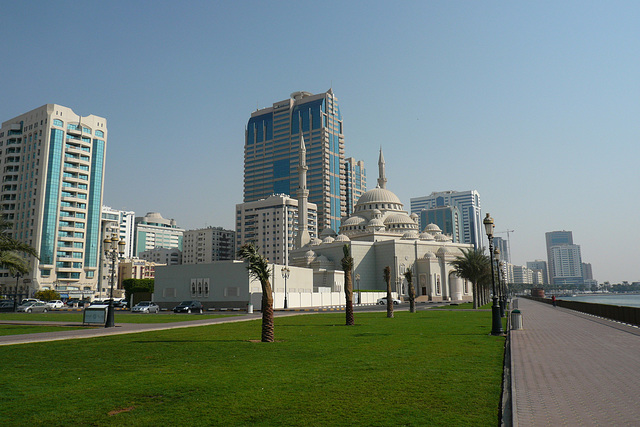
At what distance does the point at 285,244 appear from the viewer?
458 ft

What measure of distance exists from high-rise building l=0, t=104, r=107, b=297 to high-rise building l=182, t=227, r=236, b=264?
218 feet

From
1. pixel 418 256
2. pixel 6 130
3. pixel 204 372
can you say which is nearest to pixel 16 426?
pixel 204 372

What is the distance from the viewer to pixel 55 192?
3401 inches

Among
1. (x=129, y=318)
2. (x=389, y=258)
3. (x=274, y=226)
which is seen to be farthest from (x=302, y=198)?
(x=129, y=318)

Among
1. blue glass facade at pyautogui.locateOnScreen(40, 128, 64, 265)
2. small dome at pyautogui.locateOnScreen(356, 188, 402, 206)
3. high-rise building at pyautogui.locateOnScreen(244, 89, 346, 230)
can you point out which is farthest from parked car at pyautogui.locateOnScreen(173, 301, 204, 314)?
high-rise building at pyautogui.locateOnScreen(244, 89, 346, 230)

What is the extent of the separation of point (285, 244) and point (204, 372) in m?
129

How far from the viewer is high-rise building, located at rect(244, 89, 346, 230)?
155375 mm

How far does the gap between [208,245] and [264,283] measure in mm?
145232

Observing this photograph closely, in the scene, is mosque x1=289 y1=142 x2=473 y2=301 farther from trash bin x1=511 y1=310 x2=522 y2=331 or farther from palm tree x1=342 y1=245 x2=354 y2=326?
trash bin x1=511 y1=310 x2=522 y2=331

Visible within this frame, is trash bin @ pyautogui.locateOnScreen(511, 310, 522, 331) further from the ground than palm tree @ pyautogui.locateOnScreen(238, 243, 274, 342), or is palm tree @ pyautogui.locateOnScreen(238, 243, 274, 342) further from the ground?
palm tree @ pyautogui.locateOnScreen(238, 243, 274, 342)

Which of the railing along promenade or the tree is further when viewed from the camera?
the tree

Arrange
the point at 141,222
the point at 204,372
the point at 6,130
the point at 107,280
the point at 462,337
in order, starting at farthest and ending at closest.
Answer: the point at 141,222 < the point at 107,280 < the point at 6,130 < the point at 462,337 < the point at 204,372

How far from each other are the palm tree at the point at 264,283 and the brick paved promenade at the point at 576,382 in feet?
26.2

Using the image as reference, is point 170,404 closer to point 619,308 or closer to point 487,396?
point 487,396
